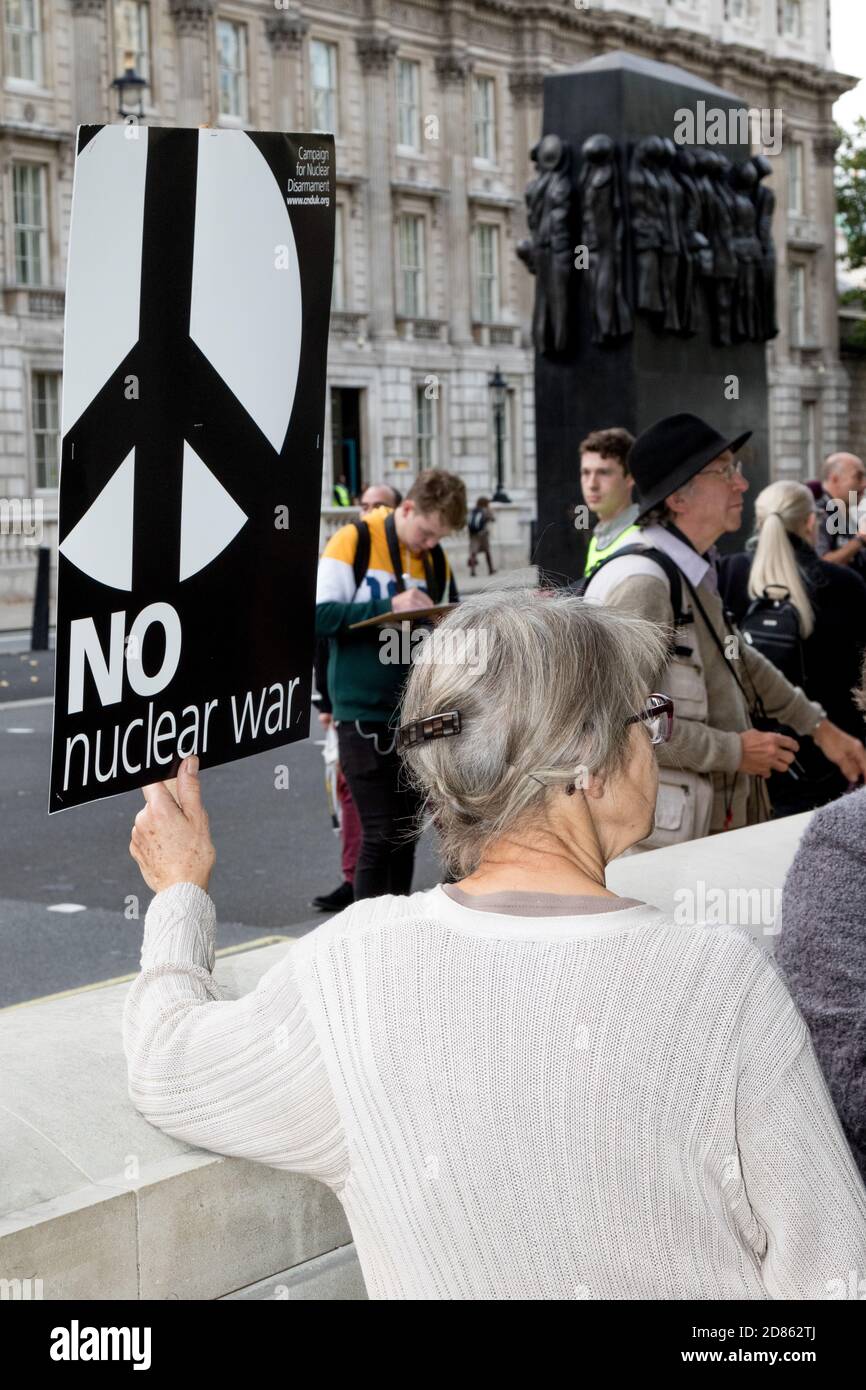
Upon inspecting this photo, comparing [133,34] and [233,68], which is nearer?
[133,34]

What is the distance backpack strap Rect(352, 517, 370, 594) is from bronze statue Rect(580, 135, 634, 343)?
6.39 metres

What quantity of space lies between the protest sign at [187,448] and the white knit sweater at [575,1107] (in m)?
0.63

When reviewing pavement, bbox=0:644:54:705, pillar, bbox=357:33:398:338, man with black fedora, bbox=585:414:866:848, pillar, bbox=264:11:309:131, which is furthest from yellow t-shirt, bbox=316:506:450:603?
pillar, bbox=357:33:398:338

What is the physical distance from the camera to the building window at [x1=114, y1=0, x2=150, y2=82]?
113 feet

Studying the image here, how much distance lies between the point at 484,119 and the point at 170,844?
4364cm

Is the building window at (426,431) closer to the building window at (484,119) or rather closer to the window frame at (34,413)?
the building window at (484,119)

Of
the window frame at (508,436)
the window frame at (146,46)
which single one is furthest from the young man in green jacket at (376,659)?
the window frame at (508,436)

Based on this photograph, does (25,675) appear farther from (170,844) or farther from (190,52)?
(190,52)

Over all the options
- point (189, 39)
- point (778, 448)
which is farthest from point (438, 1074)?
point (778, 448)

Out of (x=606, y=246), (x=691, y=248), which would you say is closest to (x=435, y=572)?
(x=606, y=246)

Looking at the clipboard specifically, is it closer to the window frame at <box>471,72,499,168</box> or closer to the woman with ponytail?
the woman with ponytail

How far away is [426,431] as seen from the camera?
1612 inches
